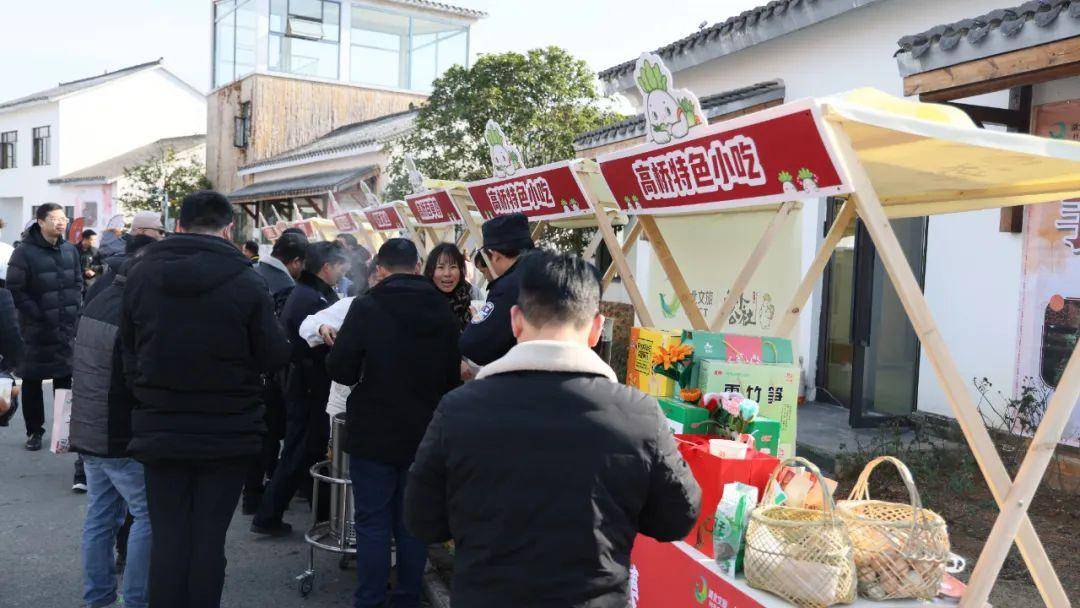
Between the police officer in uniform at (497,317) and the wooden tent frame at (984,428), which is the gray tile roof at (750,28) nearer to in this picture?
the police officer in uniform at (497,317)

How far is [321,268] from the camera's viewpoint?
17.8ft

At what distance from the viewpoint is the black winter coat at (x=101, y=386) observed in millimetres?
3775

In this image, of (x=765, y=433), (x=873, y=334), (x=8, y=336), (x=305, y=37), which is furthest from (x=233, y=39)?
(x=765, y=433)

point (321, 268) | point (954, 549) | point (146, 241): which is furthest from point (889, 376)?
point (146, 241)

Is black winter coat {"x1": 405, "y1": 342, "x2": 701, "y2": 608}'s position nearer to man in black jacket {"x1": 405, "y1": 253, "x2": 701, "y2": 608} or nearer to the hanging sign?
man in black jacket {"x1": 405, "y1": 253, "x2": 701, "y2": 608}

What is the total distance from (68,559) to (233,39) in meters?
26.6

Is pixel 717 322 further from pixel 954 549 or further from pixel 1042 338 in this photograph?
pixel 1042 338

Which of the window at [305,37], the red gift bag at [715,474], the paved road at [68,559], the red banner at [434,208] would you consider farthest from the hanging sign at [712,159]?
the window at [305,37]

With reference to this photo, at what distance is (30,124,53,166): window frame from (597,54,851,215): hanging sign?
39511mm

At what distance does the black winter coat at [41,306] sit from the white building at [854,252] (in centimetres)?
515

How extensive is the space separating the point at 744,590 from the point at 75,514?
4979 millimetres

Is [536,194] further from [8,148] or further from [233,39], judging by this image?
[8,148]

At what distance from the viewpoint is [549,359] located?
6.61 ft

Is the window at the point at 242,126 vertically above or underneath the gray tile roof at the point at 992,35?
above
